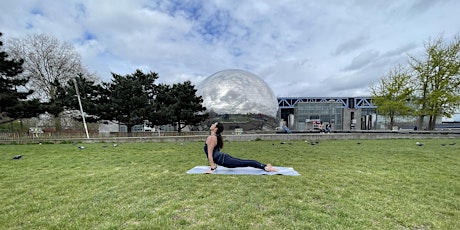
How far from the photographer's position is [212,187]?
441cm

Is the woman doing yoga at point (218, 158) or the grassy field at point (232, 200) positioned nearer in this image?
the grassy field at point (232, 200)

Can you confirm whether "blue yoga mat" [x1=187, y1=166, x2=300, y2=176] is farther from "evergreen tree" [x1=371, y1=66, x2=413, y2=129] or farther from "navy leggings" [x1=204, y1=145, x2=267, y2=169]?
"evergreen tree" [x1=371, y1=66, x2=413, y2=129]

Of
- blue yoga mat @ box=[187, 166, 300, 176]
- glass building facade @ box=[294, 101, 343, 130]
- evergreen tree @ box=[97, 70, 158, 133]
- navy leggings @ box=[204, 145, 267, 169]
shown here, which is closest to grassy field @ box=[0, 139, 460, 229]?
blue yoga mat @ box=[187, 166, 300, 176]

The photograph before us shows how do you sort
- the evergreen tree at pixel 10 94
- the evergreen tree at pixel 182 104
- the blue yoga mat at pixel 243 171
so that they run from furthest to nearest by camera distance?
the evergreen tree at pixel 182 104, the evergreen tree at pixel 10 94, the blue yoga mat at pixel 243 171

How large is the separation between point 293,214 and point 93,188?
12.9 ft

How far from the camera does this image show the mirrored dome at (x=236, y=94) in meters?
23.0

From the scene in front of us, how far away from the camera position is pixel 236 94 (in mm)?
23297

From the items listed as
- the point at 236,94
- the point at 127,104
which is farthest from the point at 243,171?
the point at 127,104

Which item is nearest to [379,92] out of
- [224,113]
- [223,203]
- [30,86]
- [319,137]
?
[319,137]

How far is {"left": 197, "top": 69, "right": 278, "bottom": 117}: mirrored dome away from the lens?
75.4 feet

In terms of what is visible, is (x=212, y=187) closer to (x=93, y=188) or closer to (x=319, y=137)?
(x=93, y=188)

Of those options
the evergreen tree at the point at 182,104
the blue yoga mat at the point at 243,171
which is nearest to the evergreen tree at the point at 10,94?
the evergreen tree at the point at 182,104

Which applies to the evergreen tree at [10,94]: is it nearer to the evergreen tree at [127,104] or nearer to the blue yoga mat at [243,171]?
the evergreen tree at [127,104]

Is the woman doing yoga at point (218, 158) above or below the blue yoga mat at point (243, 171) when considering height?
above
